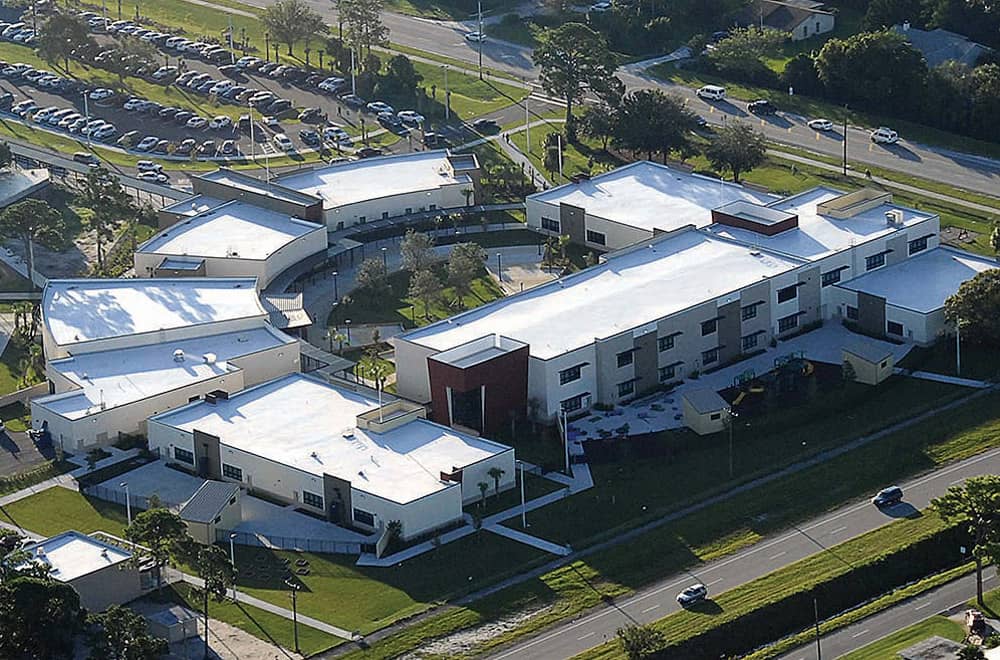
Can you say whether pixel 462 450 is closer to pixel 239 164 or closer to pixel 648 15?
pixel 239 164

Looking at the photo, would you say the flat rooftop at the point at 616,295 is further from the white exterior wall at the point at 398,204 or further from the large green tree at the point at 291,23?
the large green tree at the point at 291,23

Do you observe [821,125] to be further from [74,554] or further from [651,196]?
[74,554]

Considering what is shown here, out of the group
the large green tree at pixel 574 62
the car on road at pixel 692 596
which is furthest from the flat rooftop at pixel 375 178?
the car on road at pixel 692 596

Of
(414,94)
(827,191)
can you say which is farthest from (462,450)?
(414,94)

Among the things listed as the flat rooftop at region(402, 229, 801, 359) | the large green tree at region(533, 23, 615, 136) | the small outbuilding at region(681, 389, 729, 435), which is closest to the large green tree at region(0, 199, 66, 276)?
the flat rooftop at region(402, 229, 801, 359)

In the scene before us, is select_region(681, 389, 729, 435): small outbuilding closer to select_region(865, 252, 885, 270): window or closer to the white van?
select_region(865, 252, 885, 270): window
